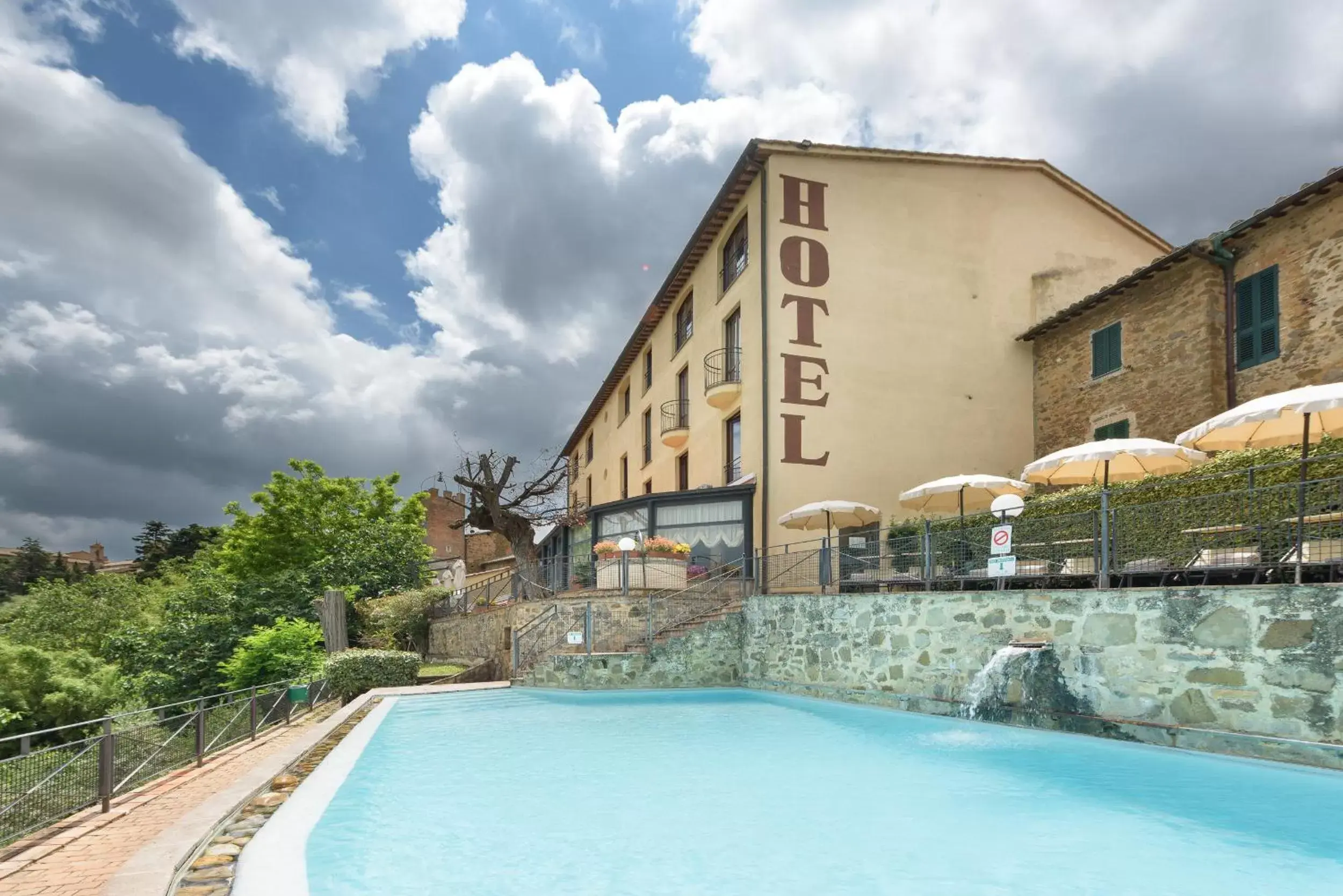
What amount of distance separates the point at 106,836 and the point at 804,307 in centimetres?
1585

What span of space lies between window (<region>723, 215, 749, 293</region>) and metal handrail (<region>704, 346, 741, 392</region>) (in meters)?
1.76

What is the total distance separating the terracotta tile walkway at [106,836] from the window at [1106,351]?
17.1 metres

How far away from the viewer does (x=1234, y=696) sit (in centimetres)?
763

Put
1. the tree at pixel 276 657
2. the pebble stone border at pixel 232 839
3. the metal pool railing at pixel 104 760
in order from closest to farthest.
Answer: the pebble stone border at pixel 232 839, the metal pool railing at pixel 104 760, the tree at pixel 276 657

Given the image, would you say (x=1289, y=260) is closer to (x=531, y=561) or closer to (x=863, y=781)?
(x=863, y=781)

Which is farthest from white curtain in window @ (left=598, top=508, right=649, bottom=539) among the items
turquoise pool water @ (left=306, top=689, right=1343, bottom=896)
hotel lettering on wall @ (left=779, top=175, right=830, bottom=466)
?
turquoise pool water @ (left=306, top=689, right=1343, bottom=896)

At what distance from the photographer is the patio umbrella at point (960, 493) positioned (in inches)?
516

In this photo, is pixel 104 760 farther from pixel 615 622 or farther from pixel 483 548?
pixel 483 548

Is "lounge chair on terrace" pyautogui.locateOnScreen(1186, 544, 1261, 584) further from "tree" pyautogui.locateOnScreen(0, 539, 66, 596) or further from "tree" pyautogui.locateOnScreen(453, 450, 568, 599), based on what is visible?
"tree" pyautogui.locateOnScreen(0, 539, 66, 596)

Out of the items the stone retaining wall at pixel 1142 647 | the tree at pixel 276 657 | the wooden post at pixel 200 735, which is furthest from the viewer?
the tree at pixel 276 657

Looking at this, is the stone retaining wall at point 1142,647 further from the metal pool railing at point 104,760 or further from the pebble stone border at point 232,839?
the metal pool railing at point 104,760

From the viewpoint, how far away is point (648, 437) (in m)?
28.1

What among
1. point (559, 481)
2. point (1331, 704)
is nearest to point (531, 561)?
point (559, 481)

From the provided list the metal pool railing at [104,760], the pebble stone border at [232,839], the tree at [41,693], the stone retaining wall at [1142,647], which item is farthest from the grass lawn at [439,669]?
the pebble stone border at [232,839]
